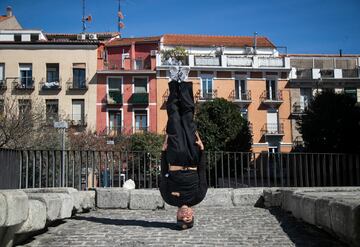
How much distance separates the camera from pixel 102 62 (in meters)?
45.6

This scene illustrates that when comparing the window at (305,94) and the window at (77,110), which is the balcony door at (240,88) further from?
the window at (77,110)

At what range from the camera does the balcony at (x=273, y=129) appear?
4522 cm

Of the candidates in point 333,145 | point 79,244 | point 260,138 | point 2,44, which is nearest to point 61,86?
point 2,44

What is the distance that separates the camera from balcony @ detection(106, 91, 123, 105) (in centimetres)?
4428

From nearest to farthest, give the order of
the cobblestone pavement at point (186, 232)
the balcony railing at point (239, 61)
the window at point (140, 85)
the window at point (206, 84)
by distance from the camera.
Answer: the cobblestone pavement at point (186, 232) → the window at point (140, 85) → the window at point (206, 84) → the balcony railing at point (239, 61)

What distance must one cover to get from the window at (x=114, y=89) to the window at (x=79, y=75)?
239 cm

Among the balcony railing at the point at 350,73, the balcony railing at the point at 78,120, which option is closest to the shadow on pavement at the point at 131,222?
the balcony railing at the point at 78,120

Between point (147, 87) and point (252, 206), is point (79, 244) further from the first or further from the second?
point (147, 87)

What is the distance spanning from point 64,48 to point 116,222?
39.3 metres

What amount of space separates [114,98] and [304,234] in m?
39.0

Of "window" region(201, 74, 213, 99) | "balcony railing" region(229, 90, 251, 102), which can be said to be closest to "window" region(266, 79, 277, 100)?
"balcony railing" region(229, 90, 251, 102)

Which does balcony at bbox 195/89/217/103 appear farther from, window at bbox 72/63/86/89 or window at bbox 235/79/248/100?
window at bbox 72/63/86/89

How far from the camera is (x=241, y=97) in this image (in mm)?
45906

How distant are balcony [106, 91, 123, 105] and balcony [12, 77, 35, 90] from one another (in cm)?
704
